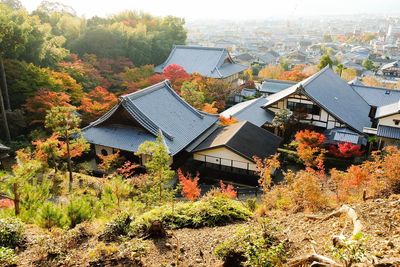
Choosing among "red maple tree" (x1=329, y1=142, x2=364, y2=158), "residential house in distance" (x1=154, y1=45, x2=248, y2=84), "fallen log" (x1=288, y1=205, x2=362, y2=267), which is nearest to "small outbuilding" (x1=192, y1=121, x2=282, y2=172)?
"red maple tree" (x1=329, y1=142, x2=364, y2=158)

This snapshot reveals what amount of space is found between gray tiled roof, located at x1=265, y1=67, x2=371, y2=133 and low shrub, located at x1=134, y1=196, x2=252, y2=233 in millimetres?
19560

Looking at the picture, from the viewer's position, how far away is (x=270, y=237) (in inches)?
291

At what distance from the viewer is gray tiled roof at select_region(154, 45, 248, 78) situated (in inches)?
1763

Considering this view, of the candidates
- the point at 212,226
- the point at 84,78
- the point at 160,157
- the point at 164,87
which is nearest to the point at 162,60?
the point at 84,78

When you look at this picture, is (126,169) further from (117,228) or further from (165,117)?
(117,228)

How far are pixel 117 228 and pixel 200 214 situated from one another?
104 inches

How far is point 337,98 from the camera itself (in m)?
30.4

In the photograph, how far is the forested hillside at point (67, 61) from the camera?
993 inches

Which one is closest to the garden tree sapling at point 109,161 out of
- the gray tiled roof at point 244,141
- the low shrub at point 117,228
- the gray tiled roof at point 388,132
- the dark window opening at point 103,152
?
the dark window opening at point 103,152

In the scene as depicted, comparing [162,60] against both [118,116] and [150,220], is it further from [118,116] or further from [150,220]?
[150,220]

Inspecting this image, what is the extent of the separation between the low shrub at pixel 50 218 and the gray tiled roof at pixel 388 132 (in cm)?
2272

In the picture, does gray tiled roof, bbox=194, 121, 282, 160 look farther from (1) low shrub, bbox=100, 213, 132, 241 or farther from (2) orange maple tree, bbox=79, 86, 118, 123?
(1) low shrub, bbox=100, 213, 132, 241

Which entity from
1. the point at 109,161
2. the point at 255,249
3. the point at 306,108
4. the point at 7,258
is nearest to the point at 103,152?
the point at 109,161

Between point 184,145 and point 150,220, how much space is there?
13.1 meters
